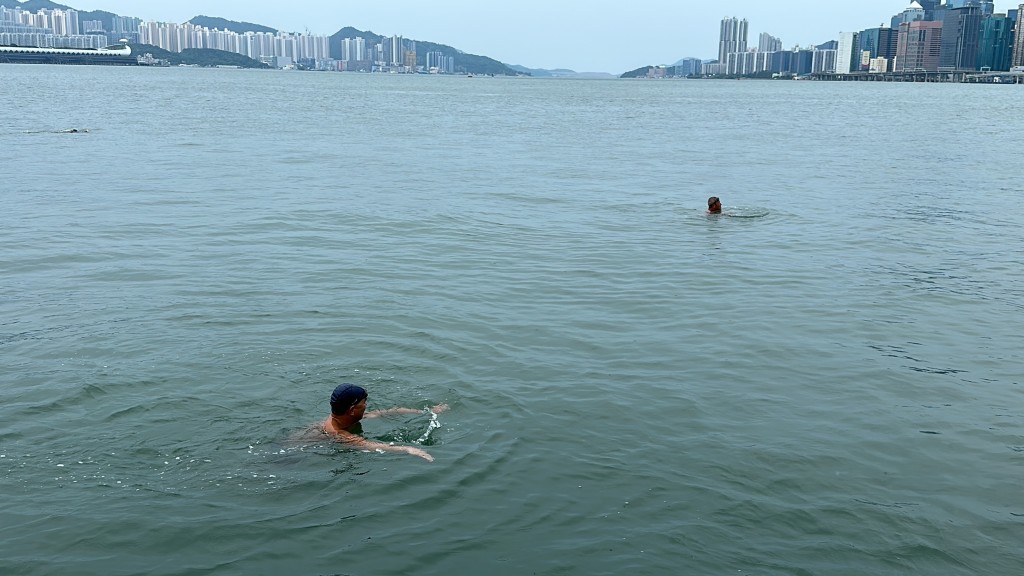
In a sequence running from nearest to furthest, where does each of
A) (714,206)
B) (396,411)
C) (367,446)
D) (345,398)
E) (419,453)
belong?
(345,398) < (419,453) < (367,446) < (396,411) < (714,206)

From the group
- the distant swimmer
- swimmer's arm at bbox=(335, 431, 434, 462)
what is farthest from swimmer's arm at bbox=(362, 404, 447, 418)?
the distant swimmer

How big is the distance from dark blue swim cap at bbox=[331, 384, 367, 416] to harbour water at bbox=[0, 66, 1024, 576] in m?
0.62

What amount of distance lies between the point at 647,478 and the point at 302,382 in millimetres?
6009

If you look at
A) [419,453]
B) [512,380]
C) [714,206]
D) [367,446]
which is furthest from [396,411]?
[714,206]

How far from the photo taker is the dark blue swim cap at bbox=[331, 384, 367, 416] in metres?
12.0

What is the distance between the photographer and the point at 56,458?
12000 mm

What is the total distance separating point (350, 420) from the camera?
480 inches

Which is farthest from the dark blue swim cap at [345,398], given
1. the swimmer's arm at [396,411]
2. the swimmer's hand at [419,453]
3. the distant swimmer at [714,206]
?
the distant swimmer at [714,206]

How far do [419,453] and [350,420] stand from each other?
101 cm

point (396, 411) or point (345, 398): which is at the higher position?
point (345, 398)

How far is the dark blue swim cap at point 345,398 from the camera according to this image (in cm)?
1195

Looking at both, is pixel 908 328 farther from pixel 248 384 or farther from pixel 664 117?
pixel 664 117

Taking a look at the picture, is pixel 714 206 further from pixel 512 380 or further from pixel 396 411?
pixel 396 411

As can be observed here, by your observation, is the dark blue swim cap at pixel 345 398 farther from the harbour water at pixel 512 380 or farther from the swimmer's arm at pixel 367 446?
the harbour water at pixel 512 380
